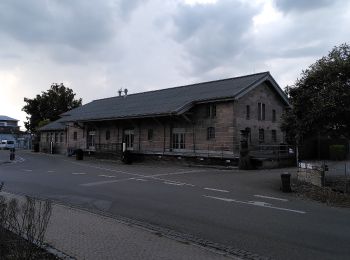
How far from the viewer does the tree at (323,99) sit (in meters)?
17.2

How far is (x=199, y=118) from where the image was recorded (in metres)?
35.5

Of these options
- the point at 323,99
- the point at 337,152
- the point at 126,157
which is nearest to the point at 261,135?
the point at 337,152

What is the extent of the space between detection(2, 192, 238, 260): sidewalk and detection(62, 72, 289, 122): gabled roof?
78.0 feet

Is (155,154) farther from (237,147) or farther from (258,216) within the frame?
(258,216)

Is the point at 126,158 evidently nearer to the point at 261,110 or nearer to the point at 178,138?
the point at 178,138

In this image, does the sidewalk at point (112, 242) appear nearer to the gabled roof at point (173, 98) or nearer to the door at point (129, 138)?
the gabled roof at point (173, 98)

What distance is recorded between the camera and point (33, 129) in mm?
85688

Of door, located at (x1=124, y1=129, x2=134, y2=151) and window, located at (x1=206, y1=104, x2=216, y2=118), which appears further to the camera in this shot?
door, located at (x1=124, y1=129, x2=134, y2=151)

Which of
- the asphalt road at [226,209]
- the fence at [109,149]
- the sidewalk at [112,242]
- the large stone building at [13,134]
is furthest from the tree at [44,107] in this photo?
the sidewalk at [112,242]

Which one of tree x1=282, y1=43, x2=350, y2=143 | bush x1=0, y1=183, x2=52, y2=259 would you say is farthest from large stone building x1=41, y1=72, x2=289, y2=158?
bush x1=0, y1=183, x2=52, y2=259

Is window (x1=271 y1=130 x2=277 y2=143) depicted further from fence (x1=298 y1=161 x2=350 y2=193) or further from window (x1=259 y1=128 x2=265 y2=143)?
fence (x1=298 y1=161 x2=350 y2=193)

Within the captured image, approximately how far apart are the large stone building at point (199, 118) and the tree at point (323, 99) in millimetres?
11046

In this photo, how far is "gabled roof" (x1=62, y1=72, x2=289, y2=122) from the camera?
1351 inches

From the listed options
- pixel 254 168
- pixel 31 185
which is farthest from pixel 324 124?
pixel 31 185
